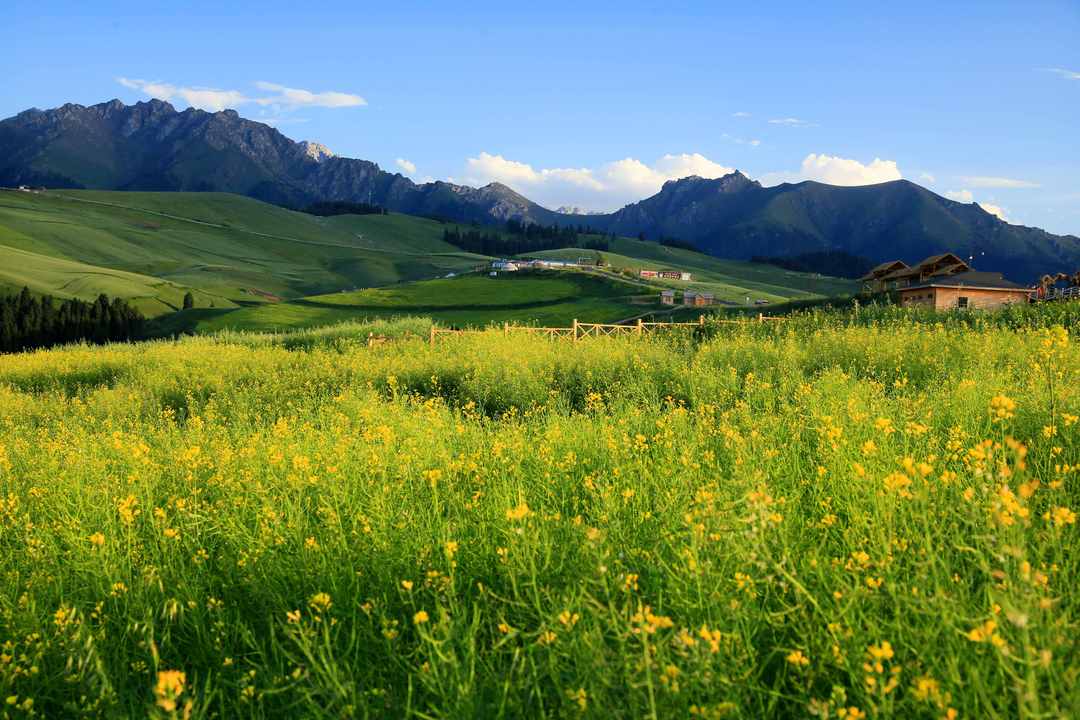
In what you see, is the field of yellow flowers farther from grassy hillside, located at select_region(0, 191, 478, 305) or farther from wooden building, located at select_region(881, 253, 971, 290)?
grassy hillside, located at select_region(0, 191, 478, 305)

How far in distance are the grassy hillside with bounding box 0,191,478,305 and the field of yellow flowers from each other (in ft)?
370

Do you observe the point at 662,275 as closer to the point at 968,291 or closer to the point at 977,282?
the point at 977,282

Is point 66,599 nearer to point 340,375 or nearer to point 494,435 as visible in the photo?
point 494,435

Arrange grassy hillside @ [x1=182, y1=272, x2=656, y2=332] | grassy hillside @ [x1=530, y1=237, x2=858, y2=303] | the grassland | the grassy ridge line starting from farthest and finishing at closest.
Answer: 1. the grassy ridge line
2. grassy hillside @ [x1=530, y1=237, x2=858, y2=303]
3. the grassland
4. grassy hillside @ [x1=182, y1=272, x2=656, y2=332]

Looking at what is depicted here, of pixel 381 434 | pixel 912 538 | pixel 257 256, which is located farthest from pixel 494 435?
pixel 257 256

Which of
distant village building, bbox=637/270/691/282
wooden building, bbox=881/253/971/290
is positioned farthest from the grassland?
wooden building, bbox=881/253/971/290

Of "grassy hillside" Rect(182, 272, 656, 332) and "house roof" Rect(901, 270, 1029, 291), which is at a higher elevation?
"house roof" Rect(901, 270, 1029, 291)

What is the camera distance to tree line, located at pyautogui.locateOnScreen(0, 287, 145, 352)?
3044 inches

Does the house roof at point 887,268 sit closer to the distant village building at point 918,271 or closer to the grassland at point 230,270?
the distant village building at point 918,271

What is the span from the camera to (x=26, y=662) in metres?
3.98

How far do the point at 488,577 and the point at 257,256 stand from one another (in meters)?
178

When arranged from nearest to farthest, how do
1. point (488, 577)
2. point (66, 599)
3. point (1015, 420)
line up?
1. point (488, 577)
2. point (66, 599)
3. point (1015, 420)

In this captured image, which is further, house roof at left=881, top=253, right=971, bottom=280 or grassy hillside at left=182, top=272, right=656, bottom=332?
grassy hillside at left=182, top=272, right=656, bottom=332

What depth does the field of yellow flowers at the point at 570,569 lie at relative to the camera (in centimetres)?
276
